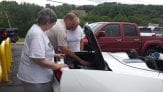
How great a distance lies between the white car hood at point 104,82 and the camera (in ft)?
Result: 13.2

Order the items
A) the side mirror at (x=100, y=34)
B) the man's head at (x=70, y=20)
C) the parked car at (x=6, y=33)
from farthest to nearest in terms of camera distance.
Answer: the parked car at (x=6, y=33) < the side mirror at (x=100, y=34) < the man's head at (x=70, y=20)

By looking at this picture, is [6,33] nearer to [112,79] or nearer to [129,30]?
[129,30]

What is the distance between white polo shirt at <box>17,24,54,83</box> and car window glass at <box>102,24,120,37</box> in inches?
449

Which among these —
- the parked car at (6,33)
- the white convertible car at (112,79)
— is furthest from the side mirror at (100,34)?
the white convertible car at (112,79)

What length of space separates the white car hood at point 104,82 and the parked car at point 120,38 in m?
11.4

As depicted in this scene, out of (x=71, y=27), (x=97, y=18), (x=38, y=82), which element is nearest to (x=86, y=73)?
(x=38, y=82)

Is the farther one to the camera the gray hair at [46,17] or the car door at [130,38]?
the car door at [130,38]

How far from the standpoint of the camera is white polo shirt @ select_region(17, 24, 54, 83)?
14.9 feet

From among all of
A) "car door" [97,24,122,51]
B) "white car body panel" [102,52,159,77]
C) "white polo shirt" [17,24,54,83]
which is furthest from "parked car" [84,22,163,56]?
"white car body panel" [102,52,159,77]

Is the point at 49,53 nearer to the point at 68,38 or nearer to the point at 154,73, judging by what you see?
the point at 154,73

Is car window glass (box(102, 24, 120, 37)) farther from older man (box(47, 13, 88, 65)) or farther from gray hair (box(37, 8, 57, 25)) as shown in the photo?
gray hair (box(37, 8, 57, 25))

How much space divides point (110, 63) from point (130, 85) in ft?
1.57

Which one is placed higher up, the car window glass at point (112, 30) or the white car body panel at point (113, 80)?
the white car body panel at point (113, 80)

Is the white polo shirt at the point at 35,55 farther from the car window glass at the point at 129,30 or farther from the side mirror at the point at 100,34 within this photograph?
the car window glass at the point at 129,30
